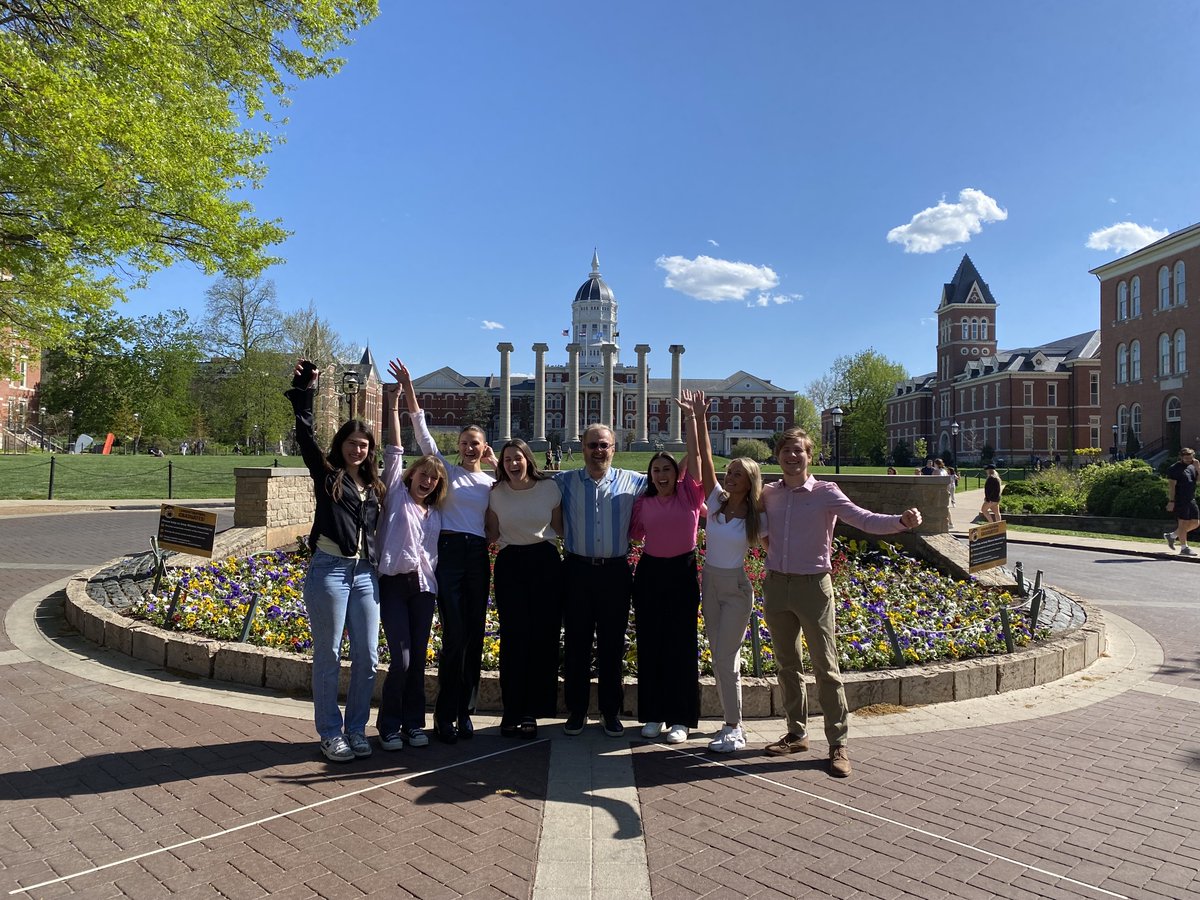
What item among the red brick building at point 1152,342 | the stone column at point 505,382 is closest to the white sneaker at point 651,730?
the red brick building at point 1152,342

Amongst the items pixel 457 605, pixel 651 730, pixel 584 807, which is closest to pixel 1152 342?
pixel 651 730

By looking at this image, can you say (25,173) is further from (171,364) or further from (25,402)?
(25,402)

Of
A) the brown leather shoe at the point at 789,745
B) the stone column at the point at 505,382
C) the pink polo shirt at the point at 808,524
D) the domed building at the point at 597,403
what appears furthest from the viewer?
the domed building at the point at 597,403

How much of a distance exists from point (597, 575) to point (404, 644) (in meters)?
1.23

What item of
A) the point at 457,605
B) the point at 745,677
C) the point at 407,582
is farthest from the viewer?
the point at 745,677

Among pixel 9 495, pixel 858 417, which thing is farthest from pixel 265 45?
pixel 858 417

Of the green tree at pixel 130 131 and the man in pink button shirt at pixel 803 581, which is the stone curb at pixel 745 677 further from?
the green tree at pixel 130 131

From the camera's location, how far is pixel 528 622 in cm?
475

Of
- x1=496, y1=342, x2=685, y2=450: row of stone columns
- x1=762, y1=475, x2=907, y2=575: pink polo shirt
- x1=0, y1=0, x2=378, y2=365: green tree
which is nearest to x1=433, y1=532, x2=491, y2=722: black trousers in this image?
x1=762, y1=475, x2=907, y2=575: pink polo shirt

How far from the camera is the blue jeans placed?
13.8 ft

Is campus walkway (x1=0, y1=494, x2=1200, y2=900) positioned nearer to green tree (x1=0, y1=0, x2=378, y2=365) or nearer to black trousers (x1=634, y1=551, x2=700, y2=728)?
black trousers (x1=634, y1=551, x2=700, y2=728)

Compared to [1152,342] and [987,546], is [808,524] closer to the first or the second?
[987,546]

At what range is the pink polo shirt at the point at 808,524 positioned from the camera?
4441 mm

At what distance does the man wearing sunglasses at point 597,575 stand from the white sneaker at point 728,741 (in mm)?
626
